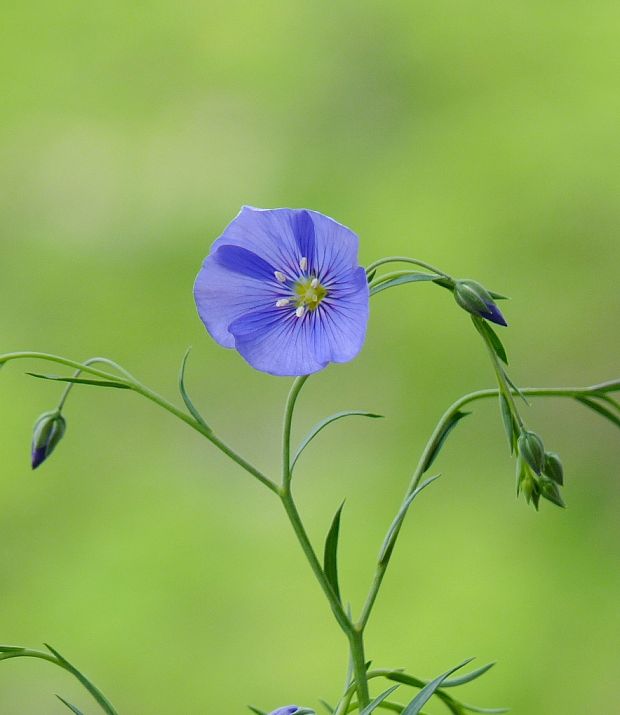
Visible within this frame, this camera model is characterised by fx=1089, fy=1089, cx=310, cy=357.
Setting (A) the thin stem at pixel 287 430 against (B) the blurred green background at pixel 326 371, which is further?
(B) the blurred green background at pixel 326 371

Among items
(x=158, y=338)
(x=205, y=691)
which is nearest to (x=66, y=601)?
(x=205, y=691)

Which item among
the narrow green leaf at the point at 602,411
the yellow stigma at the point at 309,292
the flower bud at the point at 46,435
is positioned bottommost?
the narrow green leaf at the point at 602,411

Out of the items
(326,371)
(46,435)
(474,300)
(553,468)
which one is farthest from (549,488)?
(326,371)

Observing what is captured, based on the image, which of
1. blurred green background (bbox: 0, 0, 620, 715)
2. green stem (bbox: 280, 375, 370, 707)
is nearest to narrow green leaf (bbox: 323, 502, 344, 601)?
green stem (bbox: 280, 375, 370, 707)

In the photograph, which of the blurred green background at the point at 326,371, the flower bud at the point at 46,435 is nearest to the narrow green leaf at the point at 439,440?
the flower bud at the point at 46,435

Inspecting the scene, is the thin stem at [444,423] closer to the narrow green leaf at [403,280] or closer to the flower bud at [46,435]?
the narrow green leaf at [403,280]

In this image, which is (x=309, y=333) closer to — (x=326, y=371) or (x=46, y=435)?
(x=46, y=435)

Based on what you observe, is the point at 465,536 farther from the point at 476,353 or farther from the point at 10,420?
the point at 10,420
